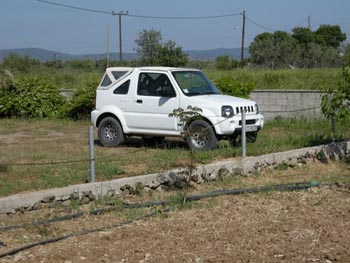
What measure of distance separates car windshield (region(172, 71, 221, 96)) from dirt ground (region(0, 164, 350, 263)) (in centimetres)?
465

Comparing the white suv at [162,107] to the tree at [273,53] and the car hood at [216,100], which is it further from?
the tree at [273,53]

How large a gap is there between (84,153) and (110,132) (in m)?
1.47

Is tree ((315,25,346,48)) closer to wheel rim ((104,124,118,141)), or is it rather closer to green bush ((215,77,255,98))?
green bush ((215,77,255,98))

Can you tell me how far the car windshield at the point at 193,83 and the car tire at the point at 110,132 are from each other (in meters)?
1.63

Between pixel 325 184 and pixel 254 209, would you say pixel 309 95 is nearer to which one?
pixel 325 184

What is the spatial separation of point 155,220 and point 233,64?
115 ft

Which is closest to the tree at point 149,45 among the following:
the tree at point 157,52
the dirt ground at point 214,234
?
the tree at point 157,52

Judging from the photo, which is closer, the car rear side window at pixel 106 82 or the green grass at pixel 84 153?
the green grass at pixel 84 153

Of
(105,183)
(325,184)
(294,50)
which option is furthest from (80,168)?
(294,50)

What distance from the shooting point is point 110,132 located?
13.5 metres

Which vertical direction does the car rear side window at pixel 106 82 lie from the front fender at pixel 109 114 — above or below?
above

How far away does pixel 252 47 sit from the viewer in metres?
44.7

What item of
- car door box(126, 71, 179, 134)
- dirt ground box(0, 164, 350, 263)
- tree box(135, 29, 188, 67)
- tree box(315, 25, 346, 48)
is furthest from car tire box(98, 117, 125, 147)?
tree box(315, 25, 346, 48)

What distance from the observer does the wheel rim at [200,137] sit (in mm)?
11594
